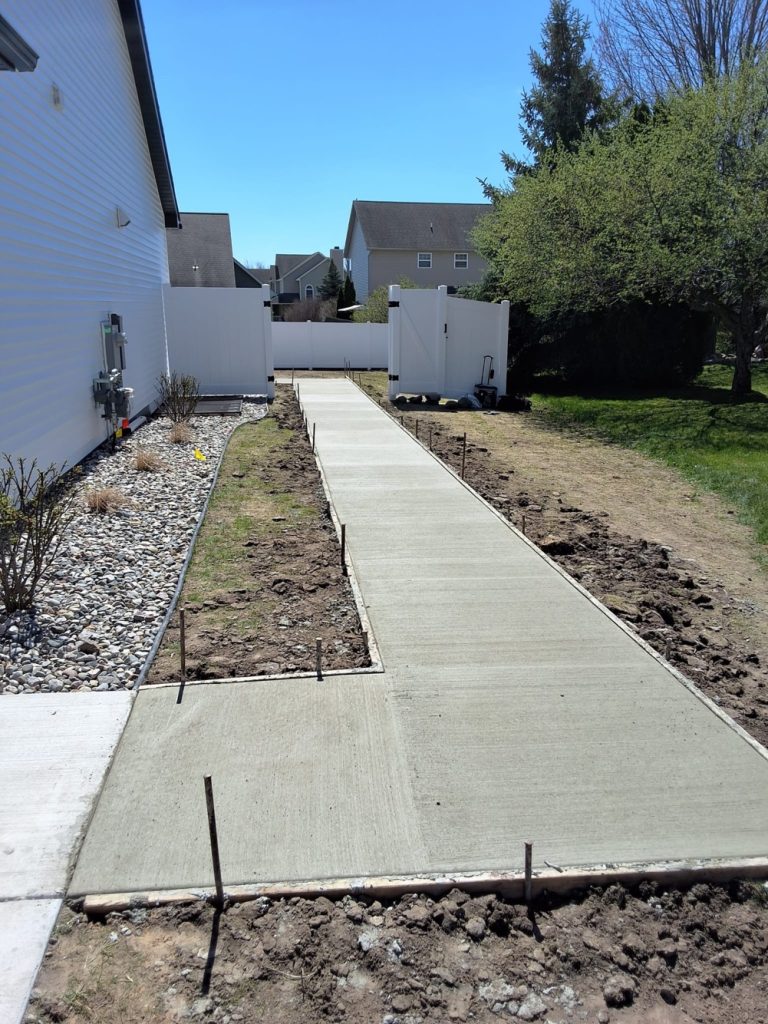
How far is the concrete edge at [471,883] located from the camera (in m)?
2.58

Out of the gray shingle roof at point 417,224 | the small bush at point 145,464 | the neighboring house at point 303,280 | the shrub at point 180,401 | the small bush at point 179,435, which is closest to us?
the small bush at point 145,464

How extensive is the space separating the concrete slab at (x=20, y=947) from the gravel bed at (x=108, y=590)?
5.18 feet

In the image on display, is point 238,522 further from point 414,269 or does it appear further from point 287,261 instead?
point 287,261

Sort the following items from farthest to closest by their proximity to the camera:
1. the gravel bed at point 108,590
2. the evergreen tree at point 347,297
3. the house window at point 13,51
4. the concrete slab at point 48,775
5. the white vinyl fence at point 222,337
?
the evergreen tree at point 347,297 < the white vinyl fence at point 222,337 < the house window at point 13,51 < the gravel bed at point 108,590 < the concrete slab at point 48,775

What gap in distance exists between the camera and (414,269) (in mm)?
39219

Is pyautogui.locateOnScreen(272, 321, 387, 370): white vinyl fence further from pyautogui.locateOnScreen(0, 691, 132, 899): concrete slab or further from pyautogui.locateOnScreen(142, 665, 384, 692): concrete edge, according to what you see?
pyautogui.locateOnScreen(0, 691, 132, 899): concrete slab

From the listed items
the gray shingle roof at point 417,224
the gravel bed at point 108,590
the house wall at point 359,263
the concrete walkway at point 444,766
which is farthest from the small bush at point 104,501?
the house wall at point 359,263

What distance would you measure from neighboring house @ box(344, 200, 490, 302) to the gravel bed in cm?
3233

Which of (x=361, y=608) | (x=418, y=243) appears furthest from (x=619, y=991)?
(x=418, y=243)

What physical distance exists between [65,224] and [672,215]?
10879 millimetres

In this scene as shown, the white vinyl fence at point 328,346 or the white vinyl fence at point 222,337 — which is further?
the white vinyl fence at point 328,346

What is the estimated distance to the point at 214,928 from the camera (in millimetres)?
2482

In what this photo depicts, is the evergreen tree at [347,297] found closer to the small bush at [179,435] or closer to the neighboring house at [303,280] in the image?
the neighboring house at [303,280]

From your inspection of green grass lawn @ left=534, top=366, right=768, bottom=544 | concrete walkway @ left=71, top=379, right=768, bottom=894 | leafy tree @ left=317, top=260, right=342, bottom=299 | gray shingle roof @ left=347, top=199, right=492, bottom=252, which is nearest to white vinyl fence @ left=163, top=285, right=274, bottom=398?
green grass lawn @ left=534, top=366, right=768, bottom=544
